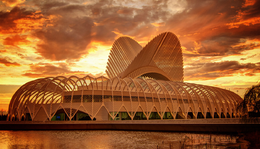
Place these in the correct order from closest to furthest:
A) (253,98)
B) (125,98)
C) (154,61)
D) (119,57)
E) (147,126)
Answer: (253,98) → (147,126) → (125,98) → (154,61) → (119,57)

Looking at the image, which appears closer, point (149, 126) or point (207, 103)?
point (149, 126)

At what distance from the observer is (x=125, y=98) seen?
131 ft

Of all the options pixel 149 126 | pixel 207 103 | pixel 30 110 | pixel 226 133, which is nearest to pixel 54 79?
pixel 30 110

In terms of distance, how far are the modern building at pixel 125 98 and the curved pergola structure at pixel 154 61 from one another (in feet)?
0.91

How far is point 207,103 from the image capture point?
45.1m

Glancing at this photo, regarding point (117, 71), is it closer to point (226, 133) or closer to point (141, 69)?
point (141, 69)

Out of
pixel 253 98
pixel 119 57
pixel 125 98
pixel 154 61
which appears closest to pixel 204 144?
pixel 253 98

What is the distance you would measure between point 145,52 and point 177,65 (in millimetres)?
18336

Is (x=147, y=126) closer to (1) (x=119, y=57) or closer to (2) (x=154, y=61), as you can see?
(2) (x=154, y=61)

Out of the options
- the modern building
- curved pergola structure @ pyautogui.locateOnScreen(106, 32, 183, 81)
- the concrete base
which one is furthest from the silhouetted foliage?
curved pergola structure @ pyautogui.locateOnScreen(106, 32, 183, 81)

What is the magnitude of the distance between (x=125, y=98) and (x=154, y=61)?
25.9 metres

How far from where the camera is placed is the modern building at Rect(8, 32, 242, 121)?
35531 mm

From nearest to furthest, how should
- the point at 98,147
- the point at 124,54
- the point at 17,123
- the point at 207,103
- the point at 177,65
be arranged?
the point at 98,147, the point at 17,123, the point at 207,103, the point at 124,54, the point at 177,65

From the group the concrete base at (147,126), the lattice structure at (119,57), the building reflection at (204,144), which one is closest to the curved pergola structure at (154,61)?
the lattice structure at (119,57)
